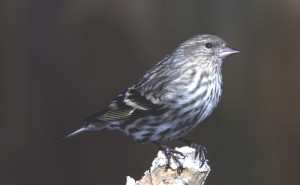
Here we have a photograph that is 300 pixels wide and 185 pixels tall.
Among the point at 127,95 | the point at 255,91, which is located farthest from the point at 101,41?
the point at 255,91

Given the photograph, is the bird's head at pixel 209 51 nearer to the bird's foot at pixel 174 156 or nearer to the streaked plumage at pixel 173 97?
the streaked plumage at pixel 173 97

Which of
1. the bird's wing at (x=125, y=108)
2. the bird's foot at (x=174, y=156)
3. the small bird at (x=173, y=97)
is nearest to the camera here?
the bird's foot at (x=174, y=156)

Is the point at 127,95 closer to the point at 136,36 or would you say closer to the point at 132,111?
the point at 132,111

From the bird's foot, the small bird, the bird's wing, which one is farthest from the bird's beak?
the bird's foot

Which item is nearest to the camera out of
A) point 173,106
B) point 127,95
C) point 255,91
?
point 173,106

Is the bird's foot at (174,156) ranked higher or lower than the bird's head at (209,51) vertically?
lower

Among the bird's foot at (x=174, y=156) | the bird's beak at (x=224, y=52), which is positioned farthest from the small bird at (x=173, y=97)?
the bird's foot at (x=174, y=156)

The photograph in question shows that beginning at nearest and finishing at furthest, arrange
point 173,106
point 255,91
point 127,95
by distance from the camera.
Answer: point 173,106
point 127,95
point 255,91
